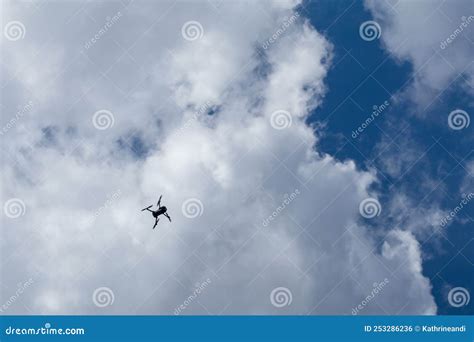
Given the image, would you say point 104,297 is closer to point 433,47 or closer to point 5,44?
point 5,44

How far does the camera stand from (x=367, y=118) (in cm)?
4222
